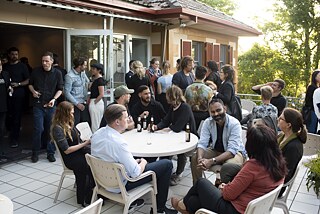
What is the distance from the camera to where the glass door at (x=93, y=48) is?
5637 mm

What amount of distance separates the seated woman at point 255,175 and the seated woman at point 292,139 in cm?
46

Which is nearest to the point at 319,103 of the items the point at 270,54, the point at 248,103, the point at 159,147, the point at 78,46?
the point at 248,103

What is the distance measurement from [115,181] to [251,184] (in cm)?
108

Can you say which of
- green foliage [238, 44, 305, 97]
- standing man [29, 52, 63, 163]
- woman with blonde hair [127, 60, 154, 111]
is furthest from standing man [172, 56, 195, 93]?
green foliage [238, 44, 305, 97]

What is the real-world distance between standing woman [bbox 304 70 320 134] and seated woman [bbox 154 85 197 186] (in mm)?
2321

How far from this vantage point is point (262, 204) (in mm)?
1997

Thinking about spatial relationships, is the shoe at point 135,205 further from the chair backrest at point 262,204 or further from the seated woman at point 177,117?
the chair backrest at point 262,204

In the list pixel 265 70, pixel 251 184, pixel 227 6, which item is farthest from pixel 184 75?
pixel 227 6


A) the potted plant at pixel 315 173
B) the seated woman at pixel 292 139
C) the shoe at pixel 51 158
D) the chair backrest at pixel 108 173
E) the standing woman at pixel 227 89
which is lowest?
the shoe at pixel 51 158

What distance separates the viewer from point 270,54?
16266 millimetres

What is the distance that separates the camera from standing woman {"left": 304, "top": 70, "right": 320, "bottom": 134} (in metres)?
5.03

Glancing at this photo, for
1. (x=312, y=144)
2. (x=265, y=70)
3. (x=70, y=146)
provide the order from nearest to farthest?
(x=70, y=146)
(x=312, y=144)
(x=265, y=70)

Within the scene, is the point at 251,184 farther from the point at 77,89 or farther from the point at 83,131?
the point at 77,89

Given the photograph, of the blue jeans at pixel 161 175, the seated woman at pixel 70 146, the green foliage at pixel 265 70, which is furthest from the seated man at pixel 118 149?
the green foliage at pixel 265 70
